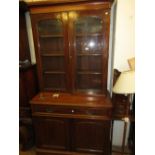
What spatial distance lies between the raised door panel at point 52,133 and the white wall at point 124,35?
3.23 feet

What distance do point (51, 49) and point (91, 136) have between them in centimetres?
117

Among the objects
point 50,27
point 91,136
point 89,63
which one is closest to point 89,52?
point 89,63

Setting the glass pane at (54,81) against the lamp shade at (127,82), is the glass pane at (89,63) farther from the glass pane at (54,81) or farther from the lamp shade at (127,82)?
the lamp shade at (127,82)

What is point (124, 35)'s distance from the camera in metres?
1.87

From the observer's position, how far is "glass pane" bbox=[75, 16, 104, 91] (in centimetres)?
181

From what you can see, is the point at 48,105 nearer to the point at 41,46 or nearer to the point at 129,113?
the point at 41,46

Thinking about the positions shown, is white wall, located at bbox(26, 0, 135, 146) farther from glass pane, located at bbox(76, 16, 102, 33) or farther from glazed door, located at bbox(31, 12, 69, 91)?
glazed door, located at bbox(31, 12, 69, 91)

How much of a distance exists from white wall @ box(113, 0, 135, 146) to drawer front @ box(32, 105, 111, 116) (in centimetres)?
57

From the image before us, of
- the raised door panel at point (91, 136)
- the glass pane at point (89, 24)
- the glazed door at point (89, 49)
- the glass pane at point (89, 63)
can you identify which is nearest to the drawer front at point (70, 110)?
the raised door panel at point (91, 136)

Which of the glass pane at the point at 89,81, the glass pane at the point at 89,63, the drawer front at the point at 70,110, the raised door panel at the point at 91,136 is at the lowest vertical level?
the raised door panel at the point at 91,136

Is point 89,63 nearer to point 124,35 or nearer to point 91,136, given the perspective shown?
point 124,35

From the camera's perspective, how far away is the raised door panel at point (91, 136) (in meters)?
1.83
